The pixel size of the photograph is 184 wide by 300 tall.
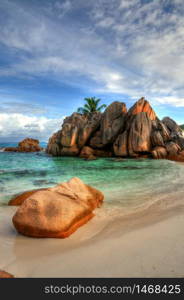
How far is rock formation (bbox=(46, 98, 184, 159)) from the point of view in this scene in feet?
89.5

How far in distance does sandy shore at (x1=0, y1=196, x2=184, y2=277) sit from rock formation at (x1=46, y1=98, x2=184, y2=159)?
2335cm

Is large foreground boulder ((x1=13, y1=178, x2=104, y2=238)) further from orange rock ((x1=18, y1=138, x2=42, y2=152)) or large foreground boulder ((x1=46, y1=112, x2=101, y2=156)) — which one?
orange rock ((x1=18, y1=138, x2=42, y2=152))

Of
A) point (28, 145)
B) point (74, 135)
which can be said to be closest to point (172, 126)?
point (74, 135)

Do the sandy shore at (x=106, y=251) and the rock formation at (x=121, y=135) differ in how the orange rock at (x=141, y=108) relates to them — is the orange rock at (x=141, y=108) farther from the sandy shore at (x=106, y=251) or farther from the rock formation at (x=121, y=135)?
the sandy shore at (x=106, y=251)

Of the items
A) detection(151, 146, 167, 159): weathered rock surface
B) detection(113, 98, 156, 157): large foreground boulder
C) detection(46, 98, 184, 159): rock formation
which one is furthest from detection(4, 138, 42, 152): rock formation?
detection(151, 146, 167, 159): weathered rock surface

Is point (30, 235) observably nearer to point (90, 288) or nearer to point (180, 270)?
point (90, 288)

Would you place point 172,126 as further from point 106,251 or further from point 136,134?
point 106,251

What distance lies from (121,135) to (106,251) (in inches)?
1079

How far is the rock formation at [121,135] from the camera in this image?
2727cm

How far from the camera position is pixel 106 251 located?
3.32 m

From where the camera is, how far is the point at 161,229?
409cm

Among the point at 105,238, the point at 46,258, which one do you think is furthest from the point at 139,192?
the point at 46,258

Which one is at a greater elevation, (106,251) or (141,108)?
(141,108)

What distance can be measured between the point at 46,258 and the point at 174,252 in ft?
8.30
